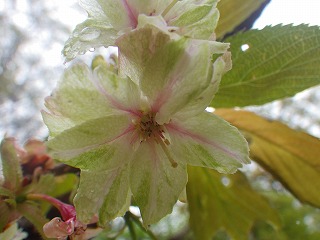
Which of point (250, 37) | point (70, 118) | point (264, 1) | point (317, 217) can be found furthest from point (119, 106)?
point (317, 217)

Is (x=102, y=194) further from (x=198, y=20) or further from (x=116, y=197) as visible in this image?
(x=198, y=20)

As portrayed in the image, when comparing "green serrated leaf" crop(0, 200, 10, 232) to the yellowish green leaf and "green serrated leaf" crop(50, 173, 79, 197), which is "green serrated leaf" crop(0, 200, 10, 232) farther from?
the yellowish green leaf

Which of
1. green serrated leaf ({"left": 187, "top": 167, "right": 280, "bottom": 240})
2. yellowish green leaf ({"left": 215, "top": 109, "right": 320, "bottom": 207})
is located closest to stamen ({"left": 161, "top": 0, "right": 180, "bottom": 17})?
yellowish green leaf ({"left": 215, "top": 109, "right": 320, "bottom": 207})

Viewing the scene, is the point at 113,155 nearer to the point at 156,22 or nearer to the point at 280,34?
the point at 156,22

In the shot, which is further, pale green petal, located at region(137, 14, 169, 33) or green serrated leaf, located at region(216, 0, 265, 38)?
green serrated leaf, located at region(216, 0, 265, 38)

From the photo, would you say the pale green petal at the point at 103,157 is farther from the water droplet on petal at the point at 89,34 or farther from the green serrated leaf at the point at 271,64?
the green serrated leaf at the point at 271,64

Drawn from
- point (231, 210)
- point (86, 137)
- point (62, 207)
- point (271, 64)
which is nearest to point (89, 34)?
point (86, 137)
